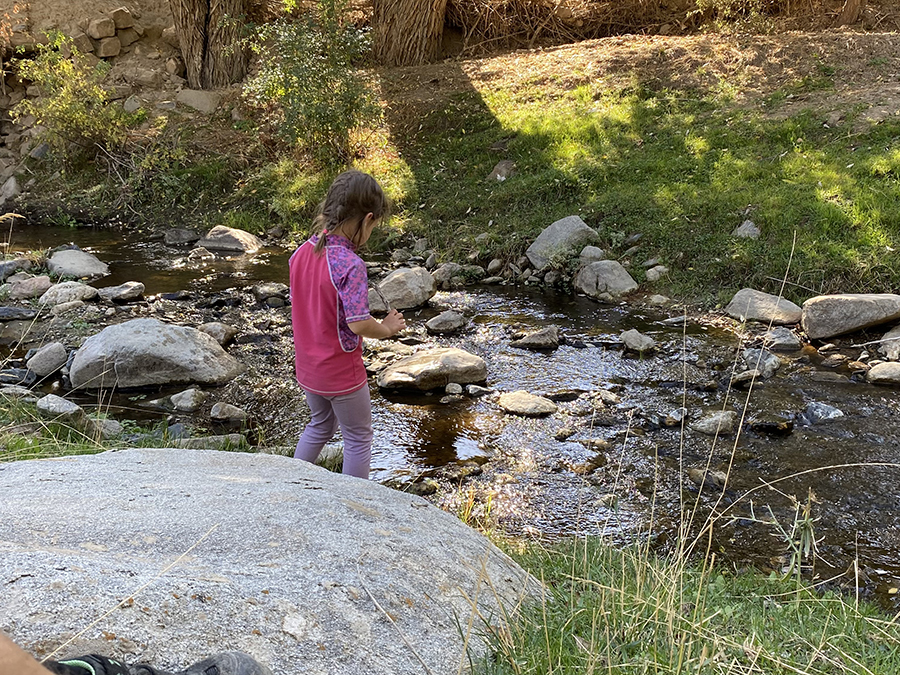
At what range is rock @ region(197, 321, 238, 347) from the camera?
6738 millimetres

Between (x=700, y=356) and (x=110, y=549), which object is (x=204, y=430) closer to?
(x=110, y=549)

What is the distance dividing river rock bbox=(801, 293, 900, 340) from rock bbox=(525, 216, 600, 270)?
2.54 meters

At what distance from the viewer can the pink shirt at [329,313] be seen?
11.2 ft

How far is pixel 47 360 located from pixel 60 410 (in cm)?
135

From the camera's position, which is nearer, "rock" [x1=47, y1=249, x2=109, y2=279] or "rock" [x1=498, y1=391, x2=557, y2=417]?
"rock" [x1=498, y1=391, x2=557, y2=417]

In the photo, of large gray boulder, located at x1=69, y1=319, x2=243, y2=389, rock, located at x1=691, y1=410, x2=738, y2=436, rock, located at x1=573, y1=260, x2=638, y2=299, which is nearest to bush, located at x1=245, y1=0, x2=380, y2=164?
rock, located at x1=573, y1=260, x2=638, y2=299

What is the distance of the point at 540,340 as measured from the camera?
6.54 m

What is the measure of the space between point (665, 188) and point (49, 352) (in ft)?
21.1

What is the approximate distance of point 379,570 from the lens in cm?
218

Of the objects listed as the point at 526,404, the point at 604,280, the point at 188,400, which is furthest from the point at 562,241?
the point at 188,400

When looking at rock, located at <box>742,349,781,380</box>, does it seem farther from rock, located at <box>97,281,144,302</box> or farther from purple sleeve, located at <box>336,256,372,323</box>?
rock, located at <box>97,281,144,302</box>

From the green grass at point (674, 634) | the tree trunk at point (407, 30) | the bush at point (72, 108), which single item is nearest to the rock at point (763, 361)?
the green grass at point (674, 634)

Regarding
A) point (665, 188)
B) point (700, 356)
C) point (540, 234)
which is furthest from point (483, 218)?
point (700, 356)

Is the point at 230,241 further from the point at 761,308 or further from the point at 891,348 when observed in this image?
the point at 891,348
